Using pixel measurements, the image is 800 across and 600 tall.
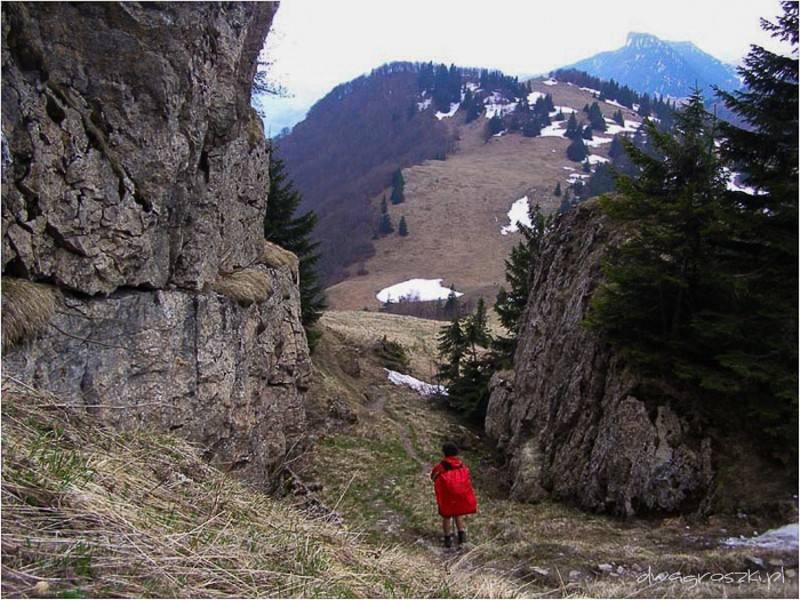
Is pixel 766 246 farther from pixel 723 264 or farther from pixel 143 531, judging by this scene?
pixel 143 531

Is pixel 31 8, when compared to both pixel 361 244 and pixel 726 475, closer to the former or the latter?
pixel 726 475

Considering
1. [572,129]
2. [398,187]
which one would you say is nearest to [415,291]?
[398,187]

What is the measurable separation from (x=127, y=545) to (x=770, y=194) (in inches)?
449

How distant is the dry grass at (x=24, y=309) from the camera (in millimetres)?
6793

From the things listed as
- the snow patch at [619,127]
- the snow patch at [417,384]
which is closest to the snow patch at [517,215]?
the snow patch at [619,127]

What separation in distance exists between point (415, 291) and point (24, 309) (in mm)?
88842

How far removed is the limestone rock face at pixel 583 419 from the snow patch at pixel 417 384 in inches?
438

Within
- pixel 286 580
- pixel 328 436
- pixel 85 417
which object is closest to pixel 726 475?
pixel 286 580

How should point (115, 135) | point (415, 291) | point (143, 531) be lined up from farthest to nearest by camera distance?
point (415, 291) < point (115, 135) < point (143, 531)

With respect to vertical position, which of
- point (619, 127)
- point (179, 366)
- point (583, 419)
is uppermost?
point (619, 127)

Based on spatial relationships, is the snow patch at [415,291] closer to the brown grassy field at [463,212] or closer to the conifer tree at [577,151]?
the brown grassy field at [463,212]

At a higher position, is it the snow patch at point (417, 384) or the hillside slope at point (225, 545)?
the hillside slope at point (225, 545)

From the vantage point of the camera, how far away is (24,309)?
7023mm

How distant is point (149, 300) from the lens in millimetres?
9320
